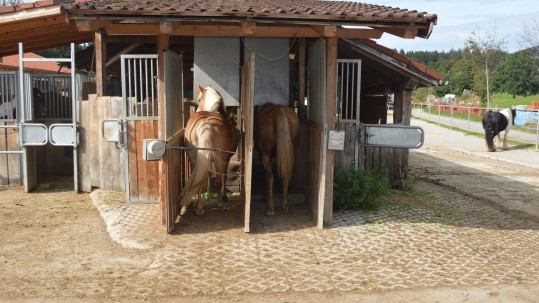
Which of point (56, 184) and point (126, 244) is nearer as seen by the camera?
point (126, 244)

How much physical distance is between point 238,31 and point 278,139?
161 cm

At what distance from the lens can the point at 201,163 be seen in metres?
6.30

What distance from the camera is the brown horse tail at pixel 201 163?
20.6 ft

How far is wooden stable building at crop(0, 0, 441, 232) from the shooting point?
5.89m

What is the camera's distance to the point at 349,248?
18.7 feet

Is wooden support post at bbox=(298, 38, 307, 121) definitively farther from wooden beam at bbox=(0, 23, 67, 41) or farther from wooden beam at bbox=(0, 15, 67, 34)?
wooden beam at bbox=(0, 23, 67, 41)

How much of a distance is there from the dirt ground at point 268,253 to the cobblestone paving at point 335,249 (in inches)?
0.6

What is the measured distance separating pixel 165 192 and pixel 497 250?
13.9 feet

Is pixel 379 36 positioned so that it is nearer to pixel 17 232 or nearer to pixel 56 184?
pixel 17 232

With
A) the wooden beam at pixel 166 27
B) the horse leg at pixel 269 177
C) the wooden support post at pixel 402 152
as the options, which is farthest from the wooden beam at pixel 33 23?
the wooden support post at pixel 402 152

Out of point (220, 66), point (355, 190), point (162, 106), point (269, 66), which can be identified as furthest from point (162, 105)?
point (355, 190)

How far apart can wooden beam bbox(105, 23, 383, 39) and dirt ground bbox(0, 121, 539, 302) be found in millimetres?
2625

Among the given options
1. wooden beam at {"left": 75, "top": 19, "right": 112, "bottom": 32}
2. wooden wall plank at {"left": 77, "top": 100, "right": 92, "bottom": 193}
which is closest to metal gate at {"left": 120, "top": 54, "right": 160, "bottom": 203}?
wooden wall plank at {"left": 77, "top": 100, "right": 92, "bottom": 193}

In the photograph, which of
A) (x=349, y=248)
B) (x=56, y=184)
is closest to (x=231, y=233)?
(x=349, y=248)
